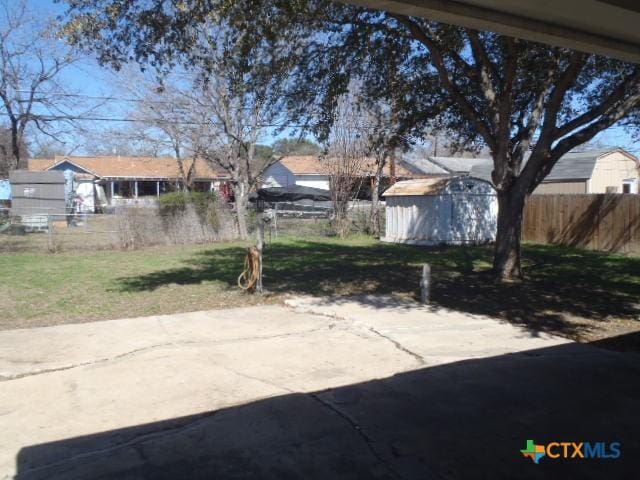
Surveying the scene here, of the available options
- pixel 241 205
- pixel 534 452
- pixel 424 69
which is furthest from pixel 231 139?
pixel 534 452

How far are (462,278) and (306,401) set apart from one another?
8693mm

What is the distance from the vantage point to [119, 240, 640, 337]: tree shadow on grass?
971 centimetres

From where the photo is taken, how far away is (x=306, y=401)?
5270mm

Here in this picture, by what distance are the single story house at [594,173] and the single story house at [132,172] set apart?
23.6 meters

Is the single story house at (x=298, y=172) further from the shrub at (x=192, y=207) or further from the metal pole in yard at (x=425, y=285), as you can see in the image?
the metal pole in yard at (x=425, y=285)

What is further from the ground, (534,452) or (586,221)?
(586,221)

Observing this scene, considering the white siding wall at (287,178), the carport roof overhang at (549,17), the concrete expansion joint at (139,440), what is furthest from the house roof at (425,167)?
the concrete expansion joint at (139,440)

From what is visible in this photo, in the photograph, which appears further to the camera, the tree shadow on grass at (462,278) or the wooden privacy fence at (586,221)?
the wooden privacy fence at (586,221)

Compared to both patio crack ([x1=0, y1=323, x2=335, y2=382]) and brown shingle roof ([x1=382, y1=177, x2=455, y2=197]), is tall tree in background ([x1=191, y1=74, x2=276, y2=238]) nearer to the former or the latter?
brown shingle roof ([x1=382, y1=177, x2=455, y2=197])

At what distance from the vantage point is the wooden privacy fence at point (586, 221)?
18812 mm

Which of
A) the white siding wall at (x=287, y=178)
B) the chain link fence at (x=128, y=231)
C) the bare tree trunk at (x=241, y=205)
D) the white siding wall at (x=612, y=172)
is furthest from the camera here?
the white siding wall at (x=287, y=178)

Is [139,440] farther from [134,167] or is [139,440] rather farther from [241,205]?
[134,167]

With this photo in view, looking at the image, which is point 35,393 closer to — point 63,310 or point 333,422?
point 333,422

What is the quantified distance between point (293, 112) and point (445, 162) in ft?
121
